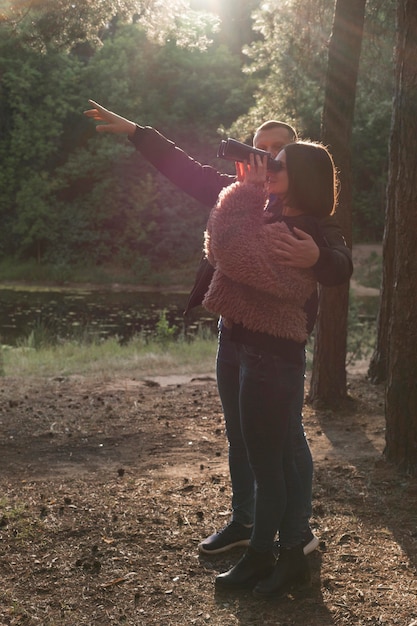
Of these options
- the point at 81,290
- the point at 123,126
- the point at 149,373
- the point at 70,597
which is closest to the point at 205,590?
the point at 70,597

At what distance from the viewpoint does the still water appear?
17.7m

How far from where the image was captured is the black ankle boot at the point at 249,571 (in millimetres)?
3430

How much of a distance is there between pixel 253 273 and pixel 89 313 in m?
18.5

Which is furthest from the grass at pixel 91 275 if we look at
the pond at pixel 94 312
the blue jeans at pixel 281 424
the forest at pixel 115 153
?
the blue jeans at pixel 281 424

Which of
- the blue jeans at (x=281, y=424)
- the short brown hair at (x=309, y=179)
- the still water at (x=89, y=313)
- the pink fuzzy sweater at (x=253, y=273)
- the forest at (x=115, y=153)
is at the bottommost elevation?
the still water at (x=89, y=313)

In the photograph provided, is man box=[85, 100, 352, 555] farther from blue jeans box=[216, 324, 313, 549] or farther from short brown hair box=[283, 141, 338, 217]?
short brown hair box=[283, 141, 338, 217]

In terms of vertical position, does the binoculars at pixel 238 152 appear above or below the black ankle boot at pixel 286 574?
above

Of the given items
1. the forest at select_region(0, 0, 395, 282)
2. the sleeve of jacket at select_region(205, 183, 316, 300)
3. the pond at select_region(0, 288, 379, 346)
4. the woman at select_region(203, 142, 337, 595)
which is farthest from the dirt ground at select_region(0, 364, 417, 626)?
the forest at select_region(0, 0, 395, 282)

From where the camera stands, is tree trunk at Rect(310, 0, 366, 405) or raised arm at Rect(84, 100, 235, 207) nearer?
raised arm at Rect(84, 100, 235, 207)

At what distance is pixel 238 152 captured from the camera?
3023 millimetres

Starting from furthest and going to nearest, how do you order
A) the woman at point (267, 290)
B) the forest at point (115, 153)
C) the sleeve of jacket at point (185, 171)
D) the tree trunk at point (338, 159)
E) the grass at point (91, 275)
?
the forest at point (115, 153) → the grass at point (91, 275) → the tree trunk at point (338, 159) → the sleeve of jacket at point (185, 171) → the woman at point (267, 290)

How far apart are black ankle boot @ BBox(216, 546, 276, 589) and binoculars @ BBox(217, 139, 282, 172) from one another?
1.50 m

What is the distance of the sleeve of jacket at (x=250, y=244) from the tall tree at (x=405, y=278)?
78.5 inches

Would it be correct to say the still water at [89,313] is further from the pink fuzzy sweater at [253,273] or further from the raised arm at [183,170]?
the pink fuzzy sweater at [253,273]
